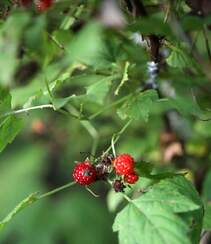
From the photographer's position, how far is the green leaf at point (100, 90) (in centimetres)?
200

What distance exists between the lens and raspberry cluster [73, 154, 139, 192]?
183 cm

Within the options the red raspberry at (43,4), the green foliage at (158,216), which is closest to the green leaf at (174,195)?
the green foliage at (158,216)

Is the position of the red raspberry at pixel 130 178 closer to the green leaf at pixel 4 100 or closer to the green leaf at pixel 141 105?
the green leaf at pixel 141 105

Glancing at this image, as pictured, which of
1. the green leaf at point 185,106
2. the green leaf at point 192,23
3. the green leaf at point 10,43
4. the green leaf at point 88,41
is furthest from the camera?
the green leaf at point 185,106

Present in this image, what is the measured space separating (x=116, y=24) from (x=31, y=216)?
327 cm

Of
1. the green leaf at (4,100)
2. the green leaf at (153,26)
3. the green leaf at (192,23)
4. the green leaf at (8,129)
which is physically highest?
the green leaf at (153,26)

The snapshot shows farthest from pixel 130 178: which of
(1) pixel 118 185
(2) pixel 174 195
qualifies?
(2) pixel 174 195

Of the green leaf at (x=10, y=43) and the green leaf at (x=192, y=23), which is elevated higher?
the green leaf at (x=10, y=43)

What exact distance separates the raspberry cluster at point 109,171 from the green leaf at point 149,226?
3.5 inches

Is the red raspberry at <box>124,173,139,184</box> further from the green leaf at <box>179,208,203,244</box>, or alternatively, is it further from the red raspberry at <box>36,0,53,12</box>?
the red raspberry at <box>36,0,53,12</box>

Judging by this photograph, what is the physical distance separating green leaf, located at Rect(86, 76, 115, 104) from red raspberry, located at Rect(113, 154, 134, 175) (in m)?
0.21

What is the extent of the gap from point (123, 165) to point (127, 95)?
1.36 feet

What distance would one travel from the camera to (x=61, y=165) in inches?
188

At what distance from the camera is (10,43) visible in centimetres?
137
